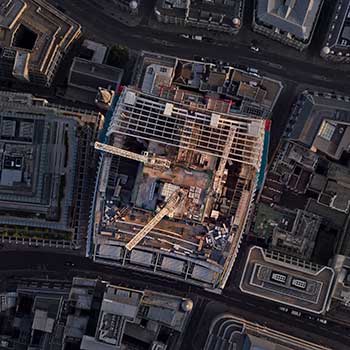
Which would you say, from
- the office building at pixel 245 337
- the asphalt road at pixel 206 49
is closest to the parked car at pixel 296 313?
the office building at pixel 245 337

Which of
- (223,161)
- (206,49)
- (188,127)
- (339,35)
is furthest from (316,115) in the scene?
(188,127)

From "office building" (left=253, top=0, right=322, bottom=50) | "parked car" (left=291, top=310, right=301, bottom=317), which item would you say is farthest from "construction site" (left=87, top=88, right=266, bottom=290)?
"office building" (left=253, top=0, right=322, bottom=50)

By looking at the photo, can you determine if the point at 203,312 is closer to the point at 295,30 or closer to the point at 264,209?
the point at 264,209

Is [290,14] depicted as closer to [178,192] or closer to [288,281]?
[178,192]

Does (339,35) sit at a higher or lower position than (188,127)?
higher

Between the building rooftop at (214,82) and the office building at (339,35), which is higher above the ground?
the office building at (339,35)

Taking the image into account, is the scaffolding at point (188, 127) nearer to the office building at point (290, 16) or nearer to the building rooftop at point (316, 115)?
the building rooftop at point (316, 115)

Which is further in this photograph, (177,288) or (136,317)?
(177,288)

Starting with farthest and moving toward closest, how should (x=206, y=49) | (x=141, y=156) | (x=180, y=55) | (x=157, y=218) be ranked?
(x=180, y=55) → (x=206, y=49) → (x=141, y=156) → (x=157, y=218)

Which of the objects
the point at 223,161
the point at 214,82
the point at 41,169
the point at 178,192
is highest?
the point at 214,82
